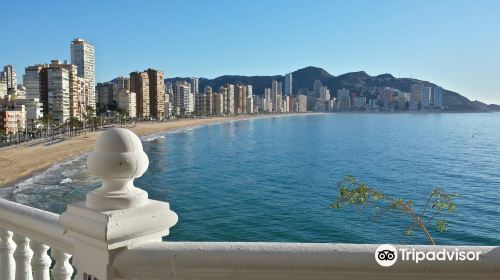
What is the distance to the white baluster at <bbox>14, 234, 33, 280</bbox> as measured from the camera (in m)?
2.72

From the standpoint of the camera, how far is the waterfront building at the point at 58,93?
348 ft

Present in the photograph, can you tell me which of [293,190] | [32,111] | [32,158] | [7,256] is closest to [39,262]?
[7,256]

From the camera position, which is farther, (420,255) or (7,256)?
(7,256)

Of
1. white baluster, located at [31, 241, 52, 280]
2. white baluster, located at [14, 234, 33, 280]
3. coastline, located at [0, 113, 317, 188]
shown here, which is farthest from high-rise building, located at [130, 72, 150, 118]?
white baluster, located at [31, 241, 52, 280]

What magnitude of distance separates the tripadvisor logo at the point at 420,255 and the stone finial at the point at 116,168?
0.99m

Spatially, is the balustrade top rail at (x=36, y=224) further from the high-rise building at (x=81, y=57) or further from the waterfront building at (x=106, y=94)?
the high-rise building at (x=81, y=57)

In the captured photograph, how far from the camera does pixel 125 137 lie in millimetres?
1919

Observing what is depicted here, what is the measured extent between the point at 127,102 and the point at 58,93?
134ft

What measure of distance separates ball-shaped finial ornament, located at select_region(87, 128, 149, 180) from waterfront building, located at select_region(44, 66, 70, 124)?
11279 centimetres

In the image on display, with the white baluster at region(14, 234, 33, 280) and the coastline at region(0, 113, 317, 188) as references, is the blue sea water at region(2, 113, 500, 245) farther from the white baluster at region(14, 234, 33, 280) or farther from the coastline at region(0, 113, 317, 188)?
the white baluster at region(14, 234, 33, 280)

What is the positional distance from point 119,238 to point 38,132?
321 ft

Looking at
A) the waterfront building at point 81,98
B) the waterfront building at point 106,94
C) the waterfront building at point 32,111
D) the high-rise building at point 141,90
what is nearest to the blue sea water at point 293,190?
the waterfront building at point 32,111

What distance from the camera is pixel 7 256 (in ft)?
9.21

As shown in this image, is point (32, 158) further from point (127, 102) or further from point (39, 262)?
point (127, 102)
